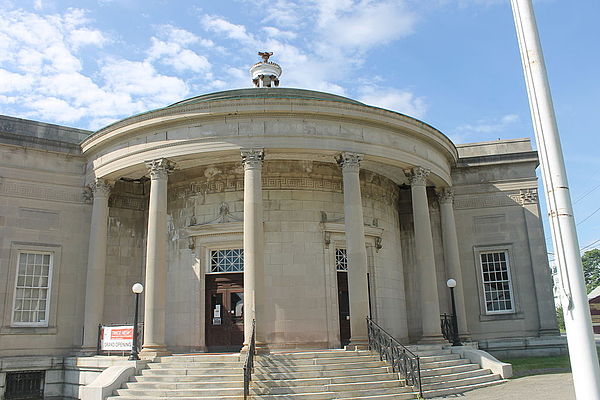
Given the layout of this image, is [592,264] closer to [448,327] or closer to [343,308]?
[448,327]

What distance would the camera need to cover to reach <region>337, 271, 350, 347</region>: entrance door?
20172 millimetres

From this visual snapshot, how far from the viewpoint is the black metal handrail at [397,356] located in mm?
14711

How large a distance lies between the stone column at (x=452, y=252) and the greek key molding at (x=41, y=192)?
1392 centimetres

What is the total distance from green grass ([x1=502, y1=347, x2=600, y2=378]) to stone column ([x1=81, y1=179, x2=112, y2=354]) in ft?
44.9

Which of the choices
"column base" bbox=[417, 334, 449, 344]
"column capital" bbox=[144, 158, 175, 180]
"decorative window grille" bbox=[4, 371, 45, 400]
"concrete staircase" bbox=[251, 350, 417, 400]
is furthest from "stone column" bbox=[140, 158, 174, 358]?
"column base" bbox=[417, 334, 449, 344]

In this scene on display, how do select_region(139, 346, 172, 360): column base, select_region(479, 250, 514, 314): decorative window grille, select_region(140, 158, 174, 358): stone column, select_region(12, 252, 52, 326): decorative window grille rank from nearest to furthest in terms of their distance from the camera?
select_region(139, 346, 172, 360): column base → select_region(140, 158, 174, 358): stone column → select_region(12, 252, 52, 326): decorative window grille → select_region(479, 250, 514, 314): decorative window grille

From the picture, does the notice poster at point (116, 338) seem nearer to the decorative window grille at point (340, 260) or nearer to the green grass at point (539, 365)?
the decorative window grille at point (340, 260)

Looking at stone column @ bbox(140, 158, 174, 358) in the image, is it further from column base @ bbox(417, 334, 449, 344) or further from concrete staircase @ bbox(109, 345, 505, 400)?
column base @ bbox(417, 334, 449, 344)

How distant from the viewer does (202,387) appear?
14.6 m

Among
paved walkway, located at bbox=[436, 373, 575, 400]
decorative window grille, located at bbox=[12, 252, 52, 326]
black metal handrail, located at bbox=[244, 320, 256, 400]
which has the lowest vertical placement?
paved walkway, located at bbox=[436, 373, 575, 400]

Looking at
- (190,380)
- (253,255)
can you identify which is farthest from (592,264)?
(190,380)

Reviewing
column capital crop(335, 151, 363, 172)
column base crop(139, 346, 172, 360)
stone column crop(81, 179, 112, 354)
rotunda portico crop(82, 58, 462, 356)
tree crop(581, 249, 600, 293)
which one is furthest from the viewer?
tree crop(581, 249, 600, 293)

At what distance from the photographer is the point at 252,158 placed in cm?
1794

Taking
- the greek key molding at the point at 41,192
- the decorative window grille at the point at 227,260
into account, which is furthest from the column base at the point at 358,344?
the greek key molding at the point at 41,192
